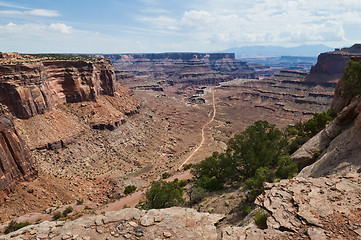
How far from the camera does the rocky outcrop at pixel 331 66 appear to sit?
487 feet

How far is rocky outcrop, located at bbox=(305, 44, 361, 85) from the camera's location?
5846 inches

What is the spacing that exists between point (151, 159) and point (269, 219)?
185ft

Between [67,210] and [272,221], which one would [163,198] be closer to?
[272,221]

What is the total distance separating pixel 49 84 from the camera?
2373 inches

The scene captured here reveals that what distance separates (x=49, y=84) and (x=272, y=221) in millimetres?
67616

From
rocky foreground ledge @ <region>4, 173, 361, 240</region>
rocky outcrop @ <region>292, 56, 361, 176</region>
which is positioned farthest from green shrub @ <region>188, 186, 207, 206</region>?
rocky outcrop @ <region>292, 56, 361, 176</region>

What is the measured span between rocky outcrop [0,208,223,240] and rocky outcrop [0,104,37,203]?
25648mm

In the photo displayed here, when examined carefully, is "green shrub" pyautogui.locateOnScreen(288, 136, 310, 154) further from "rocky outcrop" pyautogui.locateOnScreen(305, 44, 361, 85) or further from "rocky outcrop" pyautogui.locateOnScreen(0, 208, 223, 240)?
"rocky outcrop" pyautogui.locateOnScreen(305, 44, 361, 85)

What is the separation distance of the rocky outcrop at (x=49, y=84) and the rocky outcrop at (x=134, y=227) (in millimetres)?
46169

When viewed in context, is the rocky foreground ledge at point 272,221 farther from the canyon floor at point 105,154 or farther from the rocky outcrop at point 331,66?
the rocky outcrop at point 331,66

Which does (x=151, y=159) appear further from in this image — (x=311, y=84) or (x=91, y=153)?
(x=311, y=84)

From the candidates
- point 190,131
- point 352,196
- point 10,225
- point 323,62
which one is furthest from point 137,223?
point 323,62

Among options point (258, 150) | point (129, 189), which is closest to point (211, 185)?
point (258, 150)

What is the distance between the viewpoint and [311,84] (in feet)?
504
